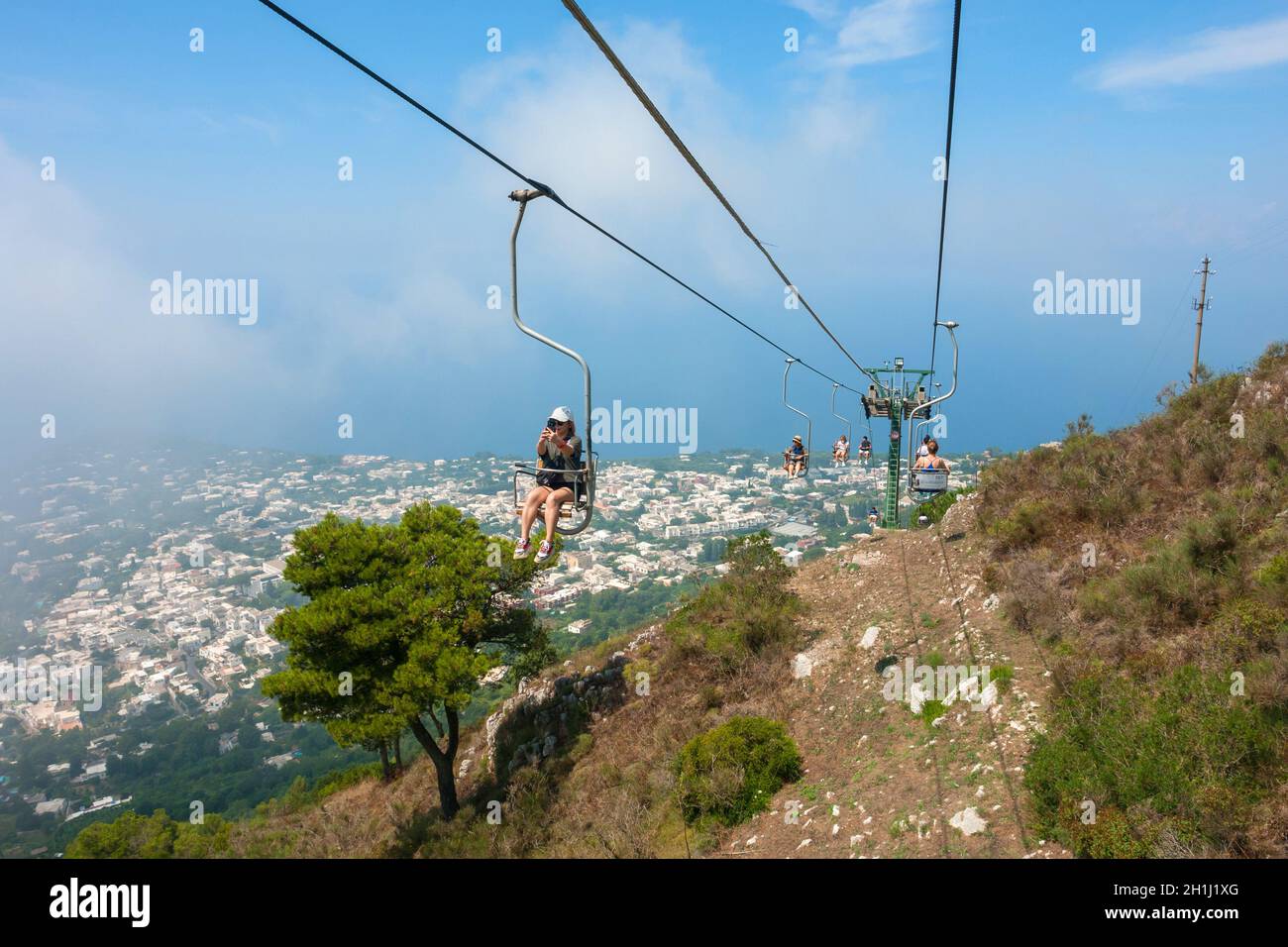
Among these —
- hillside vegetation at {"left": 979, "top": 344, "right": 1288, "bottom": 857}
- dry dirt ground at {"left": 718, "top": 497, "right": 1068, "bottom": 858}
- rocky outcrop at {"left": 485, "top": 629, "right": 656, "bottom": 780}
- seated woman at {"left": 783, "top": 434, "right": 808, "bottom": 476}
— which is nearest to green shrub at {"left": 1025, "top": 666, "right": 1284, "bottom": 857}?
hillside vegetation at {"left": 979, "top": 344, "right": 1288, "bottom": 857}

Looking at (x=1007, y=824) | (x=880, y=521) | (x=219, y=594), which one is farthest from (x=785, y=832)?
(x=219, y=594)

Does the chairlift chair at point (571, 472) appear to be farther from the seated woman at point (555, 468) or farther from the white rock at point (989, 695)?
the white rock at point (989, 695)

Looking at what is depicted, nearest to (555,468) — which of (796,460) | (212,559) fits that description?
(796,460)

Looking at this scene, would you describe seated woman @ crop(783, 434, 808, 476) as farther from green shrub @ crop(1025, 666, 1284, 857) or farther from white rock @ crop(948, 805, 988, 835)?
white rock @ crop(948, 805, 988, 835)

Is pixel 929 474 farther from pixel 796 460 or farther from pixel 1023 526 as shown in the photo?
pixel 796 460

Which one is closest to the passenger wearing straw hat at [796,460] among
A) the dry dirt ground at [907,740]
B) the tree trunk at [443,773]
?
the dry dirt ground at [907,740]
